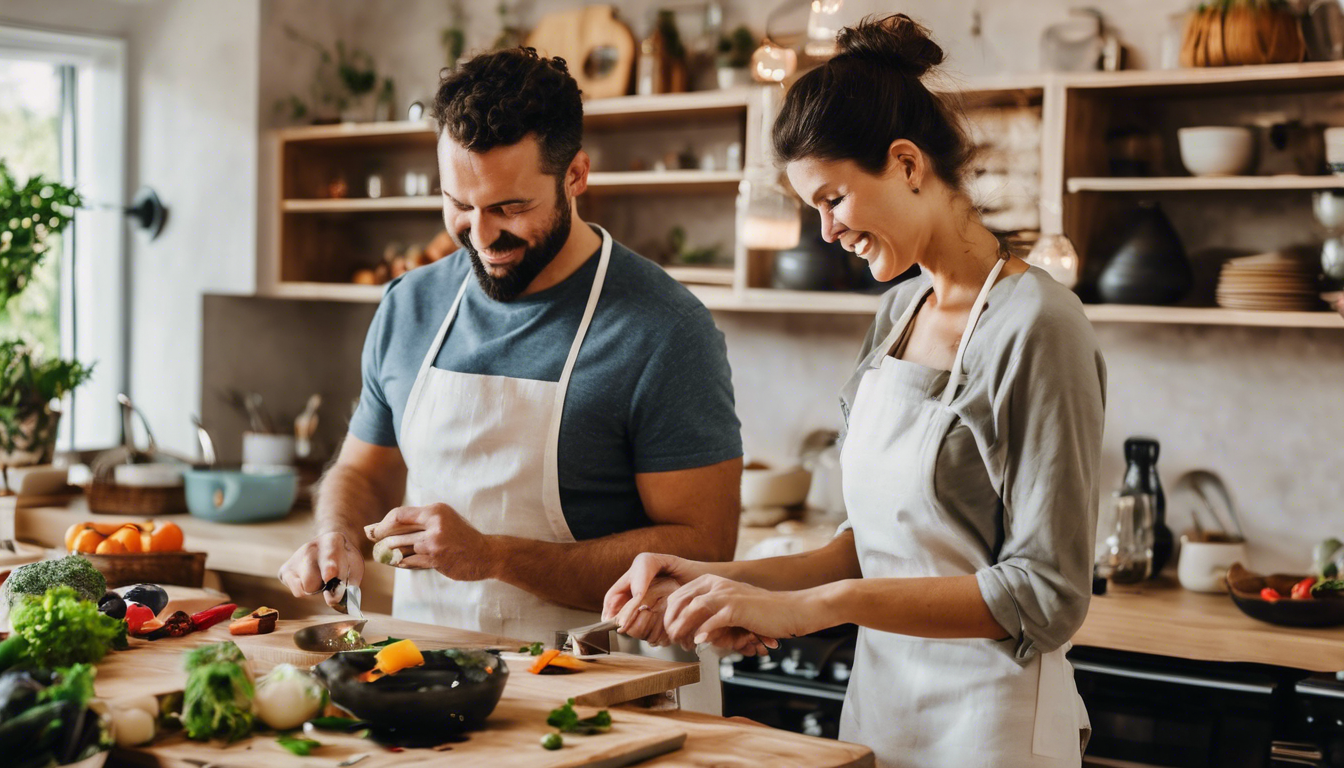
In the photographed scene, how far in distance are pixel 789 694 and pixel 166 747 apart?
2.05m

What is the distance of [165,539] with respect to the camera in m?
2.59

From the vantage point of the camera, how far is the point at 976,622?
60.2 inches

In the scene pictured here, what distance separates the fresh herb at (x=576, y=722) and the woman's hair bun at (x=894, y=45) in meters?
0.89

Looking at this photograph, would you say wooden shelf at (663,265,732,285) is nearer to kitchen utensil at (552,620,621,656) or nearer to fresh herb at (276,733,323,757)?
kitchen utensil at (552,620,621,656)

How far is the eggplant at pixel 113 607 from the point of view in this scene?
71.5 inches

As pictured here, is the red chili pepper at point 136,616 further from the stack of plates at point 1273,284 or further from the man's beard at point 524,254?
the stack of plates at point 1273,284

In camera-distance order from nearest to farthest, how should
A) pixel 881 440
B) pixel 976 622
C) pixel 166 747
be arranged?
pixel 166 747
pixel 976 622
pixel 881 440

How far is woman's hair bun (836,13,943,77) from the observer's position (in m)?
1.66

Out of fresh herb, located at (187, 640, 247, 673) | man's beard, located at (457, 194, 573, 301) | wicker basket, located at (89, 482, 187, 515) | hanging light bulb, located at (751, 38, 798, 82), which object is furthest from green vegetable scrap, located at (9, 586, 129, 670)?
wicker basket, located at (89, 482, 187, 515)

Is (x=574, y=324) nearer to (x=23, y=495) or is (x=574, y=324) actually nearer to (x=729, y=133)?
(x=729, y=133)

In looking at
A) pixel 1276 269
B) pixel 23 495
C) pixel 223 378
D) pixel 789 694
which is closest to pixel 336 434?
pixel 223 378

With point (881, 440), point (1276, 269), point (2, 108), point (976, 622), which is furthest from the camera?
Result: point (2, 108)

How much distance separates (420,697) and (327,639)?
443 mm

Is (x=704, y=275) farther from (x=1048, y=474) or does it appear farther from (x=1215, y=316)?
(x=1048, y=474)
